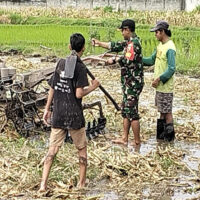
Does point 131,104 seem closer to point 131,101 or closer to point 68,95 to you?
point 131,101

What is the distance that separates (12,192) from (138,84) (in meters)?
2.47

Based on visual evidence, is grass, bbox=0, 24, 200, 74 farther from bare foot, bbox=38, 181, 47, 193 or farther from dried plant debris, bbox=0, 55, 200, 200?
bare foot, bbox=38, 181, 47, 193

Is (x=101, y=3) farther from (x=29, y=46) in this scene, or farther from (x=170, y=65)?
(x=170, y=65)

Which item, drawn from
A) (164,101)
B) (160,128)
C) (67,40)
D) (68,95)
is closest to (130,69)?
(164,101)

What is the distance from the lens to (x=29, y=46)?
19.2 m

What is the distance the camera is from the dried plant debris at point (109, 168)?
559 cm

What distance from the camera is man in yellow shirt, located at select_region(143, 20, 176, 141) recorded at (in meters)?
7.31

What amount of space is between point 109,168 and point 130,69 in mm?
1532

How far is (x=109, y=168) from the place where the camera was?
6.18 metres

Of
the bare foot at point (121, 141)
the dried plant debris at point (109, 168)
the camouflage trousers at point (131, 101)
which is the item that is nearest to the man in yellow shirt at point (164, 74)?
the dried plant debris at point (109, 168)

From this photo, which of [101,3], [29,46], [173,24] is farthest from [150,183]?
[101,3]

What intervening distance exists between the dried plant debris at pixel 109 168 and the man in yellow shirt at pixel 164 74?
0.25 meters

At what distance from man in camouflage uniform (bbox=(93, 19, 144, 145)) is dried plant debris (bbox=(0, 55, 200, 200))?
1.19 ft

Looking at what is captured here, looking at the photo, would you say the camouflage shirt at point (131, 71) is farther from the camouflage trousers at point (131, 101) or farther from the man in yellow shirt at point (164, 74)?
the man in yellow shirt at point (164, 74)
